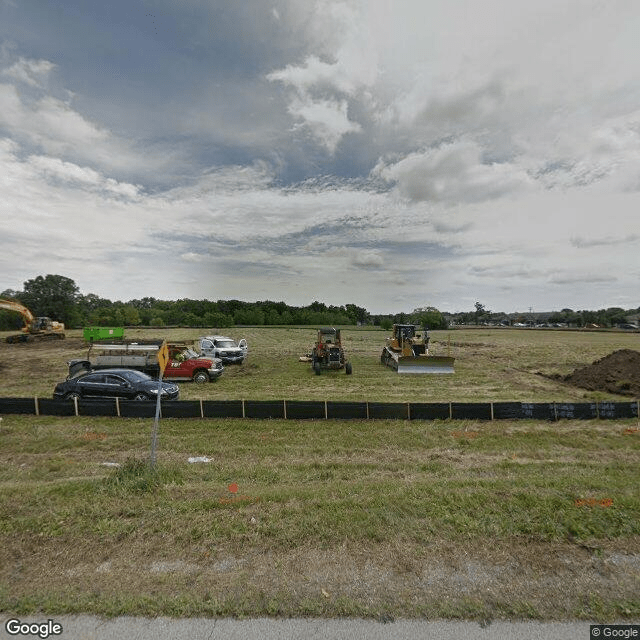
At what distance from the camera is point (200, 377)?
57.6 feet

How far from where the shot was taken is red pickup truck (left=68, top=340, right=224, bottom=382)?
17500 millimetres

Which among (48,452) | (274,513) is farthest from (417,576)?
(48,452)

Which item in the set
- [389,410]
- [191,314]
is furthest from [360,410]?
[191,314]

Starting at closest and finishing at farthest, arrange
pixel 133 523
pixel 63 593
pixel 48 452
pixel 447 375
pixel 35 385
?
pixel 63 593 < pixel 133 523 < pixel 48 452 < pixel 35 385 < pixel 447 375

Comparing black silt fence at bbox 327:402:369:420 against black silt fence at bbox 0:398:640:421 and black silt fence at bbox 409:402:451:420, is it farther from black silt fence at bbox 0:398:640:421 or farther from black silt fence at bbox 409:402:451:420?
black silt fence at bbox 409:402:451:420

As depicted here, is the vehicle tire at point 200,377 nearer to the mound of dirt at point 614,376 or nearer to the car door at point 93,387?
the car door at point 93,387

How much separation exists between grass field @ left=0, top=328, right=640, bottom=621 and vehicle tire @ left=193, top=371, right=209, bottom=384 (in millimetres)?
8093

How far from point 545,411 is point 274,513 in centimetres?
988

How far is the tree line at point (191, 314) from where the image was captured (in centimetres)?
Answer: 7538

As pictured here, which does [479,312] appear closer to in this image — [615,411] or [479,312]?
[479,312]

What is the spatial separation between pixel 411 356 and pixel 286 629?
1803cm

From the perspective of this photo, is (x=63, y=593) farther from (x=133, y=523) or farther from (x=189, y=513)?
(x=189, y=513)

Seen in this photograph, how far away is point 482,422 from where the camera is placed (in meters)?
10.9

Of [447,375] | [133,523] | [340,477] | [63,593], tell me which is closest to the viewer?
[63,593]
